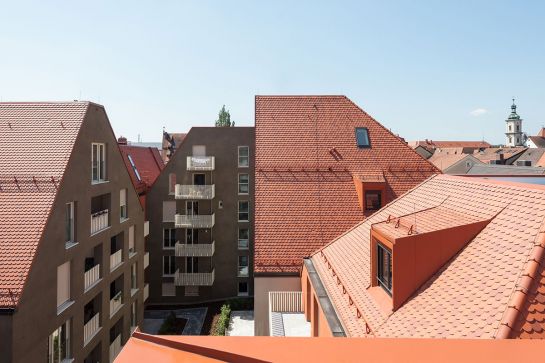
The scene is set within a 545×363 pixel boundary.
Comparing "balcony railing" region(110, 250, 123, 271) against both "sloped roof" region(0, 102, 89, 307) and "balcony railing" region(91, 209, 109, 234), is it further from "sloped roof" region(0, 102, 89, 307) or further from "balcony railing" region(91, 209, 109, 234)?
"sloped roof" region(0, 102, 89, 307)

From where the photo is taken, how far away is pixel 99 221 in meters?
19.2

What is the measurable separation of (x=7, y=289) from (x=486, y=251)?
13.3 m

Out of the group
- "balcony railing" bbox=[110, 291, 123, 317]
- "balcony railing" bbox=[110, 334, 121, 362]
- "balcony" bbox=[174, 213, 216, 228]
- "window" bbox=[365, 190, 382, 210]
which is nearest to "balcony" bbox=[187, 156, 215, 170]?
"balcony" bbox=[174, 213, 216, 228]

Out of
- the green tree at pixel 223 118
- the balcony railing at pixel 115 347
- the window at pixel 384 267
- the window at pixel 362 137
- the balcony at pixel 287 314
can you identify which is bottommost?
the balcony railing at pixel 115 347

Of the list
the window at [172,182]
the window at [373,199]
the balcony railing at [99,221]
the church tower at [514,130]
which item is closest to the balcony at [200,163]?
the window at [172,182]

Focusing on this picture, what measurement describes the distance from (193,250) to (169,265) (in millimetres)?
2578

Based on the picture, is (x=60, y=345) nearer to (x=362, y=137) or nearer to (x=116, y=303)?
(x=116, y=303)

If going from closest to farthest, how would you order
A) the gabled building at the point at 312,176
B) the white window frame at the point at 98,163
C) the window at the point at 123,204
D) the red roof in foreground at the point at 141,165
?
the gabled building at the point at 312,176, the white window frame at the point at 98,163, the window at the point at 123,204, the red roof in foreground at the point at 141,165

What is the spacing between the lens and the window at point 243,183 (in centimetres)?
3203

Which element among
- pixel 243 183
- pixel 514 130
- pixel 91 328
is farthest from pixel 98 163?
pixel 514 130

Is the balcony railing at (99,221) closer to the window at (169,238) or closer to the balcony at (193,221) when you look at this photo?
the balcony at (193,221)

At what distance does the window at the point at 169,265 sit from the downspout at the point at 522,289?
28.1 meters

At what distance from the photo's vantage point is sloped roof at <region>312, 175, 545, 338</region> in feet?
21.9

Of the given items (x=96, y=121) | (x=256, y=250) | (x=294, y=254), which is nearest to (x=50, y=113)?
(x=96, y=121)
